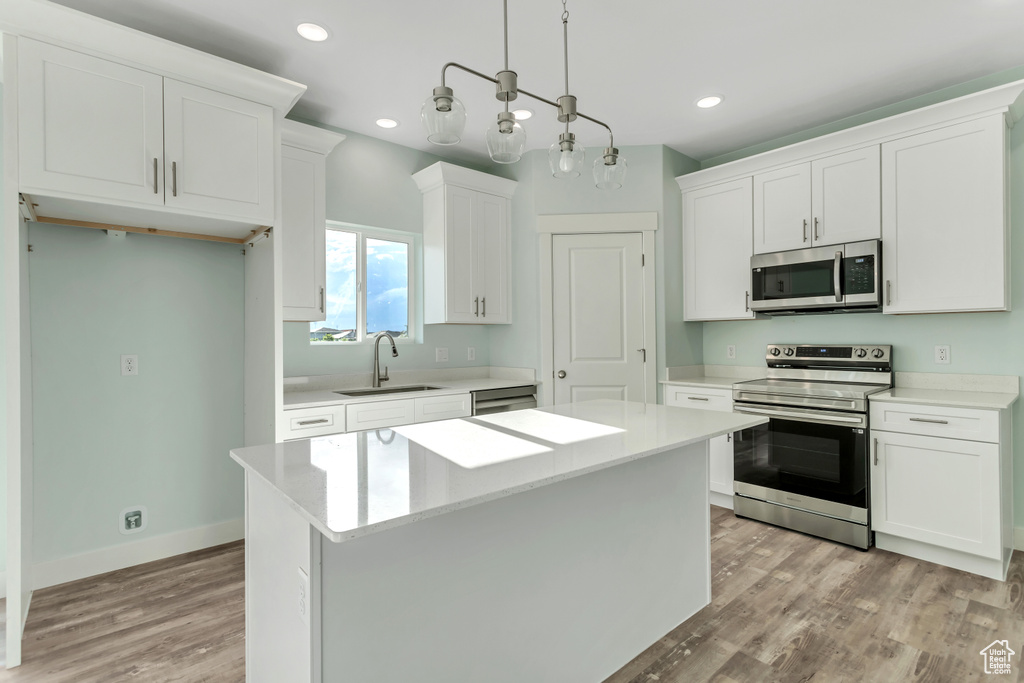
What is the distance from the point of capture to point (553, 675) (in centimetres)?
167

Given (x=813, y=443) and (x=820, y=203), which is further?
(x=820, y=203)

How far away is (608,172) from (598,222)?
203 cm

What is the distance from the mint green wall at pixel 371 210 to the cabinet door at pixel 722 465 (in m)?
2.02

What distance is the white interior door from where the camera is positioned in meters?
4.00

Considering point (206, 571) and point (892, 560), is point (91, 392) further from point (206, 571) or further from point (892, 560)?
point (892, 560)

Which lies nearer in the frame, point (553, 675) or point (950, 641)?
point (553, 675)

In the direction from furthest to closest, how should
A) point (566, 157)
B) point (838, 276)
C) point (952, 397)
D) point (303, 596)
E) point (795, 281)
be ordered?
1. point (795, 281)
2. point (838, 276)
3. point (952, 397)
4. point (566, 157)
5. point (303, 596)

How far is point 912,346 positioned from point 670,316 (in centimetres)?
150

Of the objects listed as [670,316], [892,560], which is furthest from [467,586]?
[670,316]

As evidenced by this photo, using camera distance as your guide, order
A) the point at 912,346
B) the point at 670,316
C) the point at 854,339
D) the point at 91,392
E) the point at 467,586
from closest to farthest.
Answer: the point at 467,586 < the point at 91,392 < the point at 912,346 < the point at 854,339 < the point at 670,316

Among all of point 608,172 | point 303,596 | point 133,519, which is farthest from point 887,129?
point 133,519

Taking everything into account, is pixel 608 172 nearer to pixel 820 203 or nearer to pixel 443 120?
pixel 443 120

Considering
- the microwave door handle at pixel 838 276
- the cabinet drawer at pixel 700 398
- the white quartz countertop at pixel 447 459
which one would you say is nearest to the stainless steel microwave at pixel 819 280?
the microwave door handle at pixel 838 276

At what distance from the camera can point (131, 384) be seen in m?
2.74
